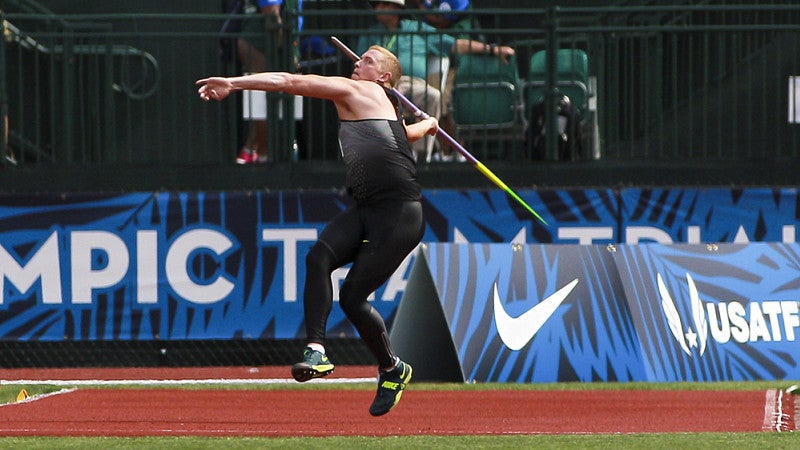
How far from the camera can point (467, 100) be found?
13.6 metres

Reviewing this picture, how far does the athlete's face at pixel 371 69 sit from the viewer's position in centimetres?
891

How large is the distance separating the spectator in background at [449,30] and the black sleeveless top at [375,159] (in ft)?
14.7

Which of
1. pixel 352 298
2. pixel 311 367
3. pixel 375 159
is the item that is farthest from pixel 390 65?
pixel 311 367

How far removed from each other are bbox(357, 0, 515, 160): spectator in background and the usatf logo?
8.72 ft

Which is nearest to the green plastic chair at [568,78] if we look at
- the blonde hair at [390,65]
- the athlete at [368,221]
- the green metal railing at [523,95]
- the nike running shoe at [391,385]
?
the green metal railing at [523,95]

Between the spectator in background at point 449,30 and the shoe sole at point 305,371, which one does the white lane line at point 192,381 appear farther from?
the shoe sole at point 305,371

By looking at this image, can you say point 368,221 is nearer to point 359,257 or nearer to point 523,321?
point 359,257

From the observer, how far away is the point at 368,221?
8766mm

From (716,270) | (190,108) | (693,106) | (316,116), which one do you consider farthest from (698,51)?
(190,108)

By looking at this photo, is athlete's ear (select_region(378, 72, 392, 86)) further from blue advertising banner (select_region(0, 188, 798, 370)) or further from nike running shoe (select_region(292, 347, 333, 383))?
blue advertising banner (select_region(0, 188, 798, 370))

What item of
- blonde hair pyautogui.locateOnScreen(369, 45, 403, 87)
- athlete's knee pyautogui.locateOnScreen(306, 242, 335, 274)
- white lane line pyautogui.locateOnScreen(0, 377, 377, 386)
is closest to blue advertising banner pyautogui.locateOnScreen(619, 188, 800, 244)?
white lane line pyautogui.locateOnScreen(0, 377, 377, 386)

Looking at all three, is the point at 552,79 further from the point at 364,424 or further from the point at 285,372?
the point at 364,424

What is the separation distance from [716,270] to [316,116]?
13.4ft

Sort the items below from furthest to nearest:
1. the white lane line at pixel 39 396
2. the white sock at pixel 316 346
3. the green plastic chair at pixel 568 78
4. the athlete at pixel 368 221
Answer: the green plastic chair at pixel 568 78 → the white lane line at pixel 39 396 → the athlete at pixel 368 221 → the white sock at pixel 316 346
